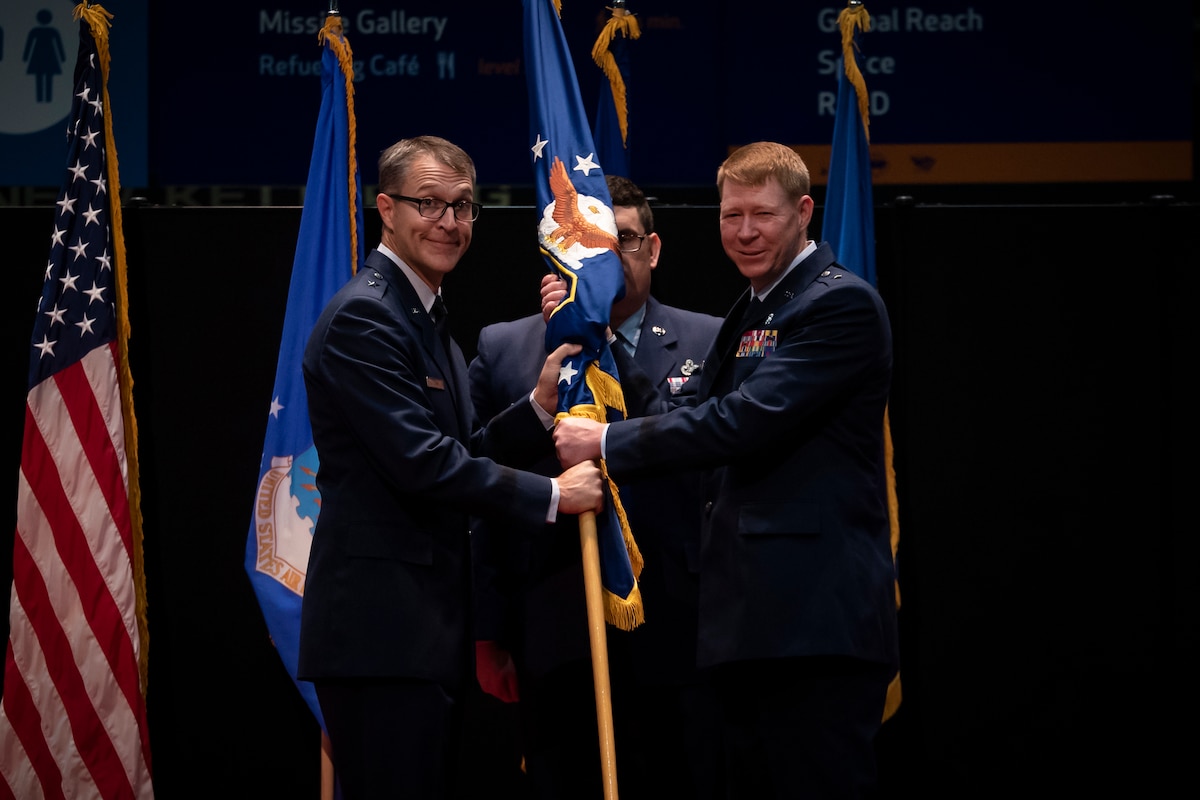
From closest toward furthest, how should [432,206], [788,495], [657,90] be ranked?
[788,495], [432,206], [657,90]

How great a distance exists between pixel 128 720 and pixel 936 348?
2.95m

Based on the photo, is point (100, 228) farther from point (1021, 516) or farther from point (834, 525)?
point (1021, 516)

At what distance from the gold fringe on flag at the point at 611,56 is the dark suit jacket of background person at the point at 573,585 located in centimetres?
89

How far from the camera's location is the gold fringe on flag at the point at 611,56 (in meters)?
3.89

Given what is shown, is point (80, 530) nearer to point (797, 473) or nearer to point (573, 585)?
point (573, 585)

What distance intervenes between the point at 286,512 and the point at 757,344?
68.8 inches

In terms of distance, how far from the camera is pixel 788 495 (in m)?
2.82

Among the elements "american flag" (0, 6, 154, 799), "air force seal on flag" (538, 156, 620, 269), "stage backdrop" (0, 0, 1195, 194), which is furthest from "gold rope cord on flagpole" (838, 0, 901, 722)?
"american flag" (0, 6, 154, 799)

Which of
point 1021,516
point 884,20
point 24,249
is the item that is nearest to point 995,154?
point 884,20

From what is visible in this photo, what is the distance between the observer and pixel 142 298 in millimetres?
4445

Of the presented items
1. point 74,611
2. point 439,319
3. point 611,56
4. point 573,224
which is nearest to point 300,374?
point 74,611

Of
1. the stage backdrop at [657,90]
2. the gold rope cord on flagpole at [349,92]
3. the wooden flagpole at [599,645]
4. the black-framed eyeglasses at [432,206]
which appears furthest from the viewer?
the stage backdrop at [657,90]

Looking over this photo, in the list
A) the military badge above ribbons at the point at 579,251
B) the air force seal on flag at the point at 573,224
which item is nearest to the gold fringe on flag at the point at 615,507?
the military badge above ribbons at the point at 579,251

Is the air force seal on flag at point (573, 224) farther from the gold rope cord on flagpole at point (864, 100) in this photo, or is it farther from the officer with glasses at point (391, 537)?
the gold rope cord on flagpole at point (864, 100)
